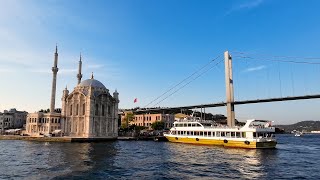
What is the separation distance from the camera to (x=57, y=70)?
87375 millimetres

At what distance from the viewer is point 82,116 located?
257 ft

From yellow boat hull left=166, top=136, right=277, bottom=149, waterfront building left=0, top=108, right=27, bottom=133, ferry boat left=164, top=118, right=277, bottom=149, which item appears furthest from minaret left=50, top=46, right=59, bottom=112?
waterfront building left=0, top=108, right=27, bottom=133

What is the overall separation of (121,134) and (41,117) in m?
22.6

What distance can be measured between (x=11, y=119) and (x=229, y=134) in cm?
9283

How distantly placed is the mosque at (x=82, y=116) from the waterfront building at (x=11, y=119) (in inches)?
1523

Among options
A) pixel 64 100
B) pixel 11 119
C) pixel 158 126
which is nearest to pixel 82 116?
pixel 64 100

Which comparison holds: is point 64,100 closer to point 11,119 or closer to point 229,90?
point 229,90

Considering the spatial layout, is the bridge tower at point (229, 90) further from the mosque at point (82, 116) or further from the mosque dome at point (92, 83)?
the mosque dome at point (92, 83)

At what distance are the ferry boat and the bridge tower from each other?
5927mm

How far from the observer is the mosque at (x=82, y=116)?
77375 mm

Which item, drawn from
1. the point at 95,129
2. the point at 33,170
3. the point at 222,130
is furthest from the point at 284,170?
the point at 95,129

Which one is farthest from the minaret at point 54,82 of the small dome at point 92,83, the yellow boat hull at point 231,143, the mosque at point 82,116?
the yellow boat hull at point 231,143

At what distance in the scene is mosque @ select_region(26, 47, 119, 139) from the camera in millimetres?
77375

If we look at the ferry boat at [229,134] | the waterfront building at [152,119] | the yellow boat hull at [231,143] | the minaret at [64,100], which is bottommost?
the yellow boat hull at [231,143]
